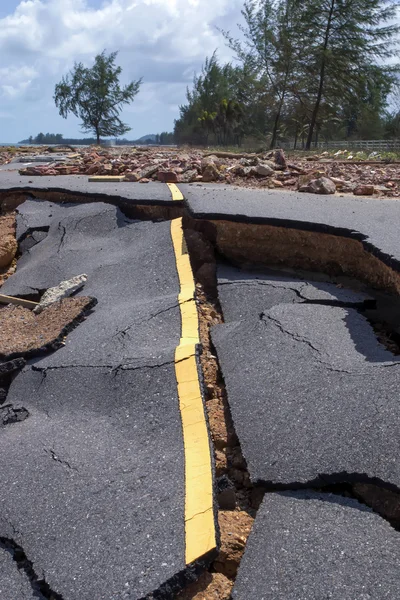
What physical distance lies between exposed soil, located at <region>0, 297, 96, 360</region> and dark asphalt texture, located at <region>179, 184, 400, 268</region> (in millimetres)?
1756

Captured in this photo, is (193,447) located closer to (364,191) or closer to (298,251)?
(298,251)

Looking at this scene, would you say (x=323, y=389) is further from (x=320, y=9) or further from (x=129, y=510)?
(x=320, y=9)

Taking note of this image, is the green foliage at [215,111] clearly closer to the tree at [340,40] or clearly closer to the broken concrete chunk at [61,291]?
the tree at [340,40]

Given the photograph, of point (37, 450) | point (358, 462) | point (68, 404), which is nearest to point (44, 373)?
point (68, 404)

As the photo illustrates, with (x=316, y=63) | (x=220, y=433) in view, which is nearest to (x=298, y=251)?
(x=220, y=433)

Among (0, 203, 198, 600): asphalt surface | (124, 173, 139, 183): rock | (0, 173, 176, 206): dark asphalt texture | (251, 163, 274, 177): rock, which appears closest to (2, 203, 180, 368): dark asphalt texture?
(0, 203, 198, 600): asphalt surface

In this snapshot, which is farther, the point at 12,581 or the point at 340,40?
the point at 340,40

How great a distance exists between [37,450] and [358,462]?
1576mm

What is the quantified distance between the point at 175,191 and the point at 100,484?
17.2 feet

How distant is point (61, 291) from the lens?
537 cm

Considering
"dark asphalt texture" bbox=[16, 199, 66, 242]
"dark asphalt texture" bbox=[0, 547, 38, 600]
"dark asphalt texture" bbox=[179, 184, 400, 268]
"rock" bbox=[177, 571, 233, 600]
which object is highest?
"dark asphalt texture" bbox=[179, 184, 400, 268]

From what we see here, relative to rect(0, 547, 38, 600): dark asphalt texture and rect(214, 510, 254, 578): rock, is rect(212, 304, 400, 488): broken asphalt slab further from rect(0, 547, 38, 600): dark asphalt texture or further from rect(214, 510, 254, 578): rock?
rect(0, 547, 38, 600): dark asphalt texture

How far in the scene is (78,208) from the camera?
7535 millimetres

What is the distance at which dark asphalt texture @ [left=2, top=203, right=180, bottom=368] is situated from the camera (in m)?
4.06
